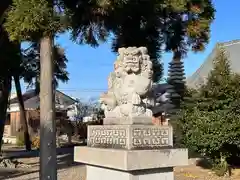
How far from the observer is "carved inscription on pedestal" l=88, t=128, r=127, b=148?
11.4ft

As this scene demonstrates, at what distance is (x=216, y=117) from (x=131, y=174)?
27.0ft

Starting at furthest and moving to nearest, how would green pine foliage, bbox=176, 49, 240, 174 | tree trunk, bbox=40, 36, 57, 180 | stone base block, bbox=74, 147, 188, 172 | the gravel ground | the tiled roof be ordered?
1. the tiled roof
2. green pine foliage, bbox=176, 49, 240, 174
3. the gravel ground
4. tree trunk, bbox=40, 36, 57, 180
5. stone base block, bbox=74, 147, 188, 172

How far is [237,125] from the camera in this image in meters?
10.9

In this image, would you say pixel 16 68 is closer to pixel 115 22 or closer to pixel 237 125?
pixel 115 22

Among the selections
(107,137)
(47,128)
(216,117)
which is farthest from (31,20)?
(216,117)

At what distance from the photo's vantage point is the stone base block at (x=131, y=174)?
3381mm

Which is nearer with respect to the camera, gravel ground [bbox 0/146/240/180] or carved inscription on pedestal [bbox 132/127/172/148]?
carved inscription on pedestal [bbox 132/127/172/148]

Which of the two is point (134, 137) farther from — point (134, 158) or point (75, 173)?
point (75, 173)

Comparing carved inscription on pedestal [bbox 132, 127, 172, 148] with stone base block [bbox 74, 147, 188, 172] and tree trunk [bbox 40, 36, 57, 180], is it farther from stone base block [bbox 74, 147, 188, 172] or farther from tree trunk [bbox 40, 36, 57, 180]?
tree trunk [bbox 40, 36, 57, 180]

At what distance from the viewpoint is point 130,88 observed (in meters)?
3.73

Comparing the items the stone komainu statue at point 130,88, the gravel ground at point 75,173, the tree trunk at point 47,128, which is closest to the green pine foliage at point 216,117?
the gravel ground at point 75,173

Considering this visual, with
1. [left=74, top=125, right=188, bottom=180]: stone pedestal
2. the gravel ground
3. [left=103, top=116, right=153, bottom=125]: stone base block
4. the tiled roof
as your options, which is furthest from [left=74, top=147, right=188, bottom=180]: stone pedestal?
the tiled roof

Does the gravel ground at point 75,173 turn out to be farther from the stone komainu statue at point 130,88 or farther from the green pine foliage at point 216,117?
the stone komainu statue at point 130,88

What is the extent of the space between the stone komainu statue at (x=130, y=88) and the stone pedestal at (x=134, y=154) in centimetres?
18
